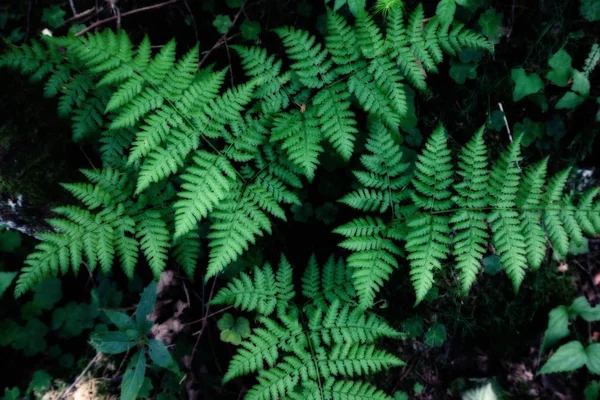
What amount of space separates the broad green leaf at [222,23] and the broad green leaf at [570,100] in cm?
300

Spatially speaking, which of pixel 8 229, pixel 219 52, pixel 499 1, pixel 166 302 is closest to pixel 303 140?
pixel 219 52

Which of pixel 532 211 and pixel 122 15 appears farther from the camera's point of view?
pixel 122 15

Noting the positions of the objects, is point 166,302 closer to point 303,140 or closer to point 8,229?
point 8,229

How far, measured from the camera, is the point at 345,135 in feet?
9.48

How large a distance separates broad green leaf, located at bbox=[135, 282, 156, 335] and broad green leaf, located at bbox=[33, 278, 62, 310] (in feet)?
4.39

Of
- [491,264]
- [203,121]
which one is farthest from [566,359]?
[203,121]

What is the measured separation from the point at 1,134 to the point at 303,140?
2.39m

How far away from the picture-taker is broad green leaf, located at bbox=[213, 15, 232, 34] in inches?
138

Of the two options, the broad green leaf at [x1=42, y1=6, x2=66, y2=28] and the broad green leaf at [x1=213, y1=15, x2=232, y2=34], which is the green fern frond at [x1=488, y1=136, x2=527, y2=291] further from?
the broad green leaf at [x1=42, y1=6, x2=66, y2=28]

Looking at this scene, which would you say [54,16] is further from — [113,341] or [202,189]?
[113,341]

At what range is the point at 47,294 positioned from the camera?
3928 millimetres

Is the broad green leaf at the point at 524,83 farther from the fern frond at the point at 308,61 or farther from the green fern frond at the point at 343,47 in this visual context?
the fern frond at the point at 308,61

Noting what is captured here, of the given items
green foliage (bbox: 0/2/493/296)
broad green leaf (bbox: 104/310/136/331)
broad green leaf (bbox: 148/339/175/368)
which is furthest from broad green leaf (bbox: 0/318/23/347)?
broad green leaf (bbox: 148/339/175/368)

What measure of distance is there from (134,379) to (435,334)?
264 cm
